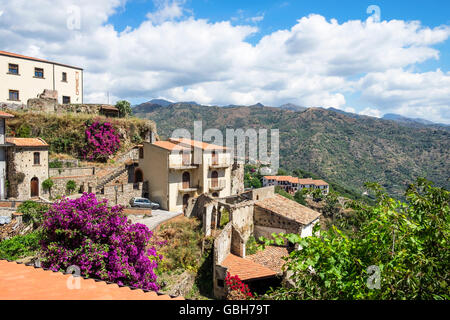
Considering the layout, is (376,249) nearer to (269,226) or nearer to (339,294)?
(339,294)

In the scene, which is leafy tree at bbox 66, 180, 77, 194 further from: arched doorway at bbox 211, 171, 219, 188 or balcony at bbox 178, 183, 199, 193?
arched doorway at bbox 211, 171, 219, 188

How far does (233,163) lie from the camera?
111 feet

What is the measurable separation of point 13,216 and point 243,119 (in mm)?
127915

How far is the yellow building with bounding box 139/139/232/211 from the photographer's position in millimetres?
26547

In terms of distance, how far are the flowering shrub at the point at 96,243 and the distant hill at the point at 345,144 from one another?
74.5m

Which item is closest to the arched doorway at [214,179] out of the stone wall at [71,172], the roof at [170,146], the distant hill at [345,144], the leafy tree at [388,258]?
the roof at [170,146]

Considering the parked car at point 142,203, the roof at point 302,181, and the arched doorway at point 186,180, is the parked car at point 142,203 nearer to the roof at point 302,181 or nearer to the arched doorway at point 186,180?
the arched doorway at point 186,180

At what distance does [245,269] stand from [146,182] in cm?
1353

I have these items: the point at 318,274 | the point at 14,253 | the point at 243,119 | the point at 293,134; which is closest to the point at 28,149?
the point at 14,253

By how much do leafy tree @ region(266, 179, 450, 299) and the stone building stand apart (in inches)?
933

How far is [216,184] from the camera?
96.3 ft

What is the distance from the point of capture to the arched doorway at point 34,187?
2361 centimetres

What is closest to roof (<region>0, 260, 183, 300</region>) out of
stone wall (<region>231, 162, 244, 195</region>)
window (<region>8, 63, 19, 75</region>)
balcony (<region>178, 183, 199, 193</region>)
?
balcony (<region>178, 183, 199, 193</region>)

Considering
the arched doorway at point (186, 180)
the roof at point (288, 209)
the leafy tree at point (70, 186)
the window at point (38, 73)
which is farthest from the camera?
the window at point (38, 73)
